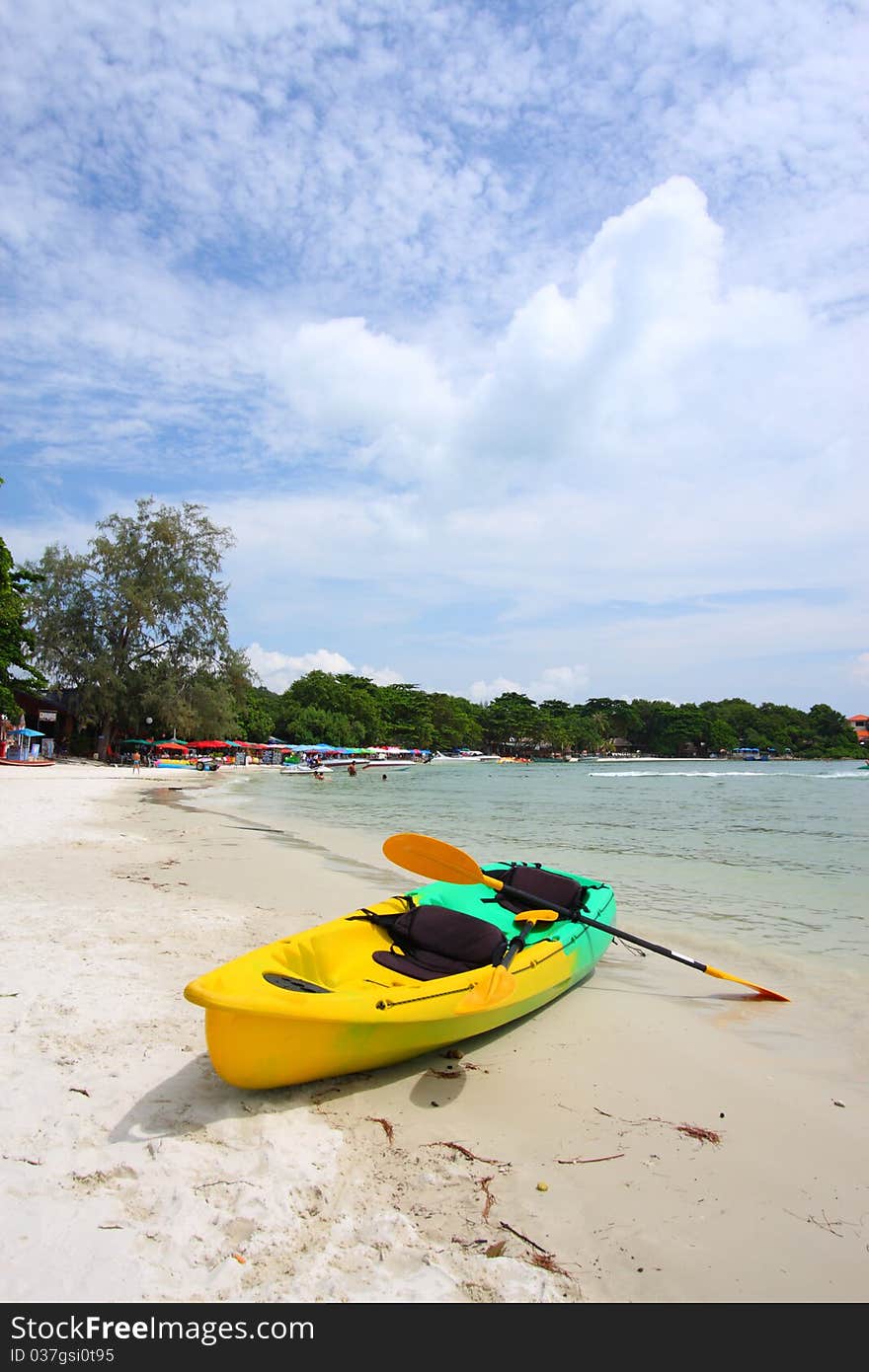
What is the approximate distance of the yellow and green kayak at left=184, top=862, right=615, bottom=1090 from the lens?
3449 millimetres

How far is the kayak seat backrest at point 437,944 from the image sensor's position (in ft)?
16.3

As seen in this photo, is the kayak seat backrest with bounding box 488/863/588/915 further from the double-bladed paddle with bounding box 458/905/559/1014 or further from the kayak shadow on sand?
the kayak shadow on sand

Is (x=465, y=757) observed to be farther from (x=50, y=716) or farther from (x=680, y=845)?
(x=680, y=845)

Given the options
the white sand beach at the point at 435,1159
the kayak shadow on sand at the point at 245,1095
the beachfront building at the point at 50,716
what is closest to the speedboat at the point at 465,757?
the beachfront building at the point at 50,716

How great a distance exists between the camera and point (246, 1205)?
2.81m

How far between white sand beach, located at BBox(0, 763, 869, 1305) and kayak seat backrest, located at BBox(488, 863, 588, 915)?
0.85 m

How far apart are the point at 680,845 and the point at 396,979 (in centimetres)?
1304

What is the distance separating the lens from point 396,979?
4840mm

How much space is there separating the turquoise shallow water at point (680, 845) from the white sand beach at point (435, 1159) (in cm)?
285

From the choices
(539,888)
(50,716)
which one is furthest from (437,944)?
(50,716)

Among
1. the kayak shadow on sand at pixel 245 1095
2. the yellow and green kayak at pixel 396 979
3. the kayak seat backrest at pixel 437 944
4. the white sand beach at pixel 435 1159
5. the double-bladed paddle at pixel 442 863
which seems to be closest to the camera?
the white sand beach at pixel 435 1159

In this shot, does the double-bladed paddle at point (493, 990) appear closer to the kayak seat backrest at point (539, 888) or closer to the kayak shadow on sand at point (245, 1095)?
the kayak shadow on sand at point (245, 1095)

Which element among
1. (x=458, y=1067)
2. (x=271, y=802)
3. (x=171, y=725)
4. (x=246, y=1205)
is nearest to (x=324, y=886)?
(x=458, y=1067)
